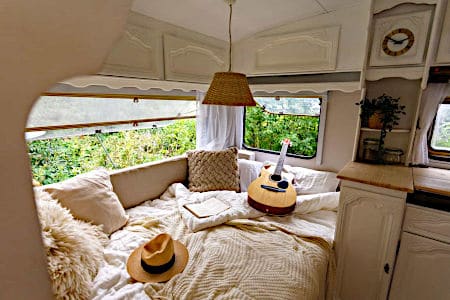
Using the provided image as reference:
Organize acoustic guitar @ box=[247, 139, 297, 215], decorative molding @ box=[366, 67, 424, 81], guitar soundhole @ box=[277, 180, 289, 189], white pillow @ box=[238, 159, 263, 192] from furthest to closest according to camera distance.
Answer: white pillow @ box=[238, 159, 263, 192] < guitar soundhole @ box=[277, 180, 289, 189] < acoustic guitar @ box=[247, 139, 297, 215] < decorative molding @ box=[366, 67, 424, 81]

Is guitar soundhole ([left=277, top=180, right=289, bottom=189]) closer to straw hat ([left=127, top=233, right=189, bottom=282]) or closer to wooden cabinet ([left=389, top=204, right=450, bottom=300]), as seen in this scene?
wooden cabinet ([left=389, top=204, right=450, bottom=300])

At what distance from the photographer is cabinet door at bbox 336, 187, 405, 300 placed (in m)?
1.46

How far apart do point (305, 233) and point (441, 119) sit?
4.85 feet

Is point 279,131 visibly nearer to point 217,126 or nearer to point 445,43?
point 217,126

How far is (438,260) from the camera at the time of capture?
136cm

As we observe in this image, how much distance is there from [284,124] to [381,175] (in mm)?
1415

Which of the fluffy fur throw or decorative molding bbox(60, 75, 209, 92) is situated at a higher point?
decorative molding bbox(60, 75, 209, 92)

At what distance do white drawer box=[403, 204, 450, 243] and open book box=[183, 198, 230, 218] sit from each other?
125 cm

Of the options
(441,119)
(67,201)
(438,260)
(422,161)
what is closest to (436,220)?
(438,260)

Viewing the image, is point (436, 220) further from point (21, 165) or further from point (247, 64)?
point (247, 64)

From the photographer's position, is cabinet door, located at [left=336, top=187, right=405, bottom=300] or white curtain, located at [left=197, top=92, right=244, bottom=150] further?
white curtain, located at [left=197, top=92, right=244, bottom=150]

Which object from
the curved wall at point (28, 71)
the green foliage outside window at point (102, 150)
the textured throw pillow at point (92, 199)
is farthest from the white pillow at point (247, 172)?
the curved wall at point (28, 71)

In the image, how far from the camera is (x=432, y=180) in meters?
1.52

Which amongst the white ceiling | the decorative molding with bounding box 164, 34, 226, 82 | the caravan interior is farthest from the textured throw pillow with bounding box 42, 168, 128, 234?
the white ceiling
